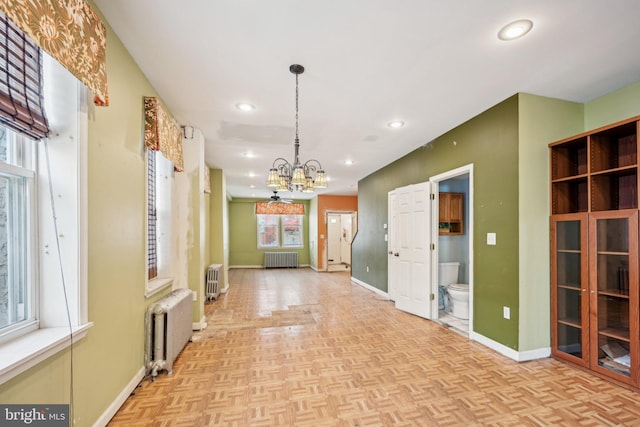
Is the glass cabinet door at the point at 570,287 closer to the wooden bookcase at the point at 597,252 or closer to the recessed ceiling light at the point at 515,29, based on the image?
the wooden bookcase at the point at 597,252

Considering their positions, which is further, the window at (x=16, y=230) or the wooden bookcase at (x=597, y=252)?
the wooden bookcase at (x=597, y=252)

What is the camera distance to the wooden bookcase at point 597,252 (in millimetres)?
2344

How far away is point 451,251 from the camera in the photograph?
491cm

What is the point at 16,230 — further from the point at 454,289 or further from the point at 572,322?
the point at 454,289

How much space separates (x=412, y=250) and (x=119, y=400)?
154 inches

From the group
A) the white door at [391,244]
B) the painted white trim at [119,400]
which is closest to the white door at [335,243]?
the white door at [391,244]

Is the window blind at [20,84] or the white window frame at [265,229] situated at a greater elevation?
the window blind at [20,84]

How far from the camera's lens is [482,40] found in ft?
6.47

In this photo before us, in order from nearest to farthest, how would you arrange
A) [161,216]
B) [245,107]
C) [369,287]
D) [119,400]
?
[119,400] < [245,107] < [161,216] < [369,287]

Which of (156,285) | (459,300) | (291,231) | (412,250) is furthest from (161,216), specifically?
(291,231)

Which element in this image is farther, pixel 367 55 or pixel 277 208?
pixel 277 208

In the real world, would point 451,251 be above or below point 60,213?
below

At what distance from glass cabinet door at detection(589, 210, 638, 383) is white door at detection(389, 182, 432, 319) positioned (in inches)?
72.5

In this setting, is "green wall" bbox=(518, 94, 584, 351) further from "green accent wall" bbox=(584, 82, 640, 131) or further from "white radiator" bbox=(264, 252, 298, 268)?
"white radiator" bbox=(264, 252, 298, 268)
